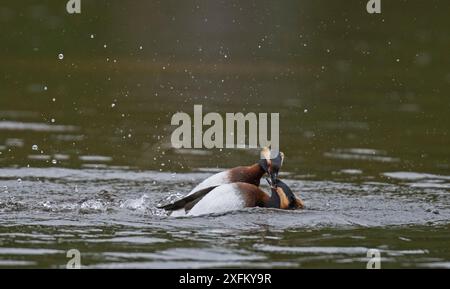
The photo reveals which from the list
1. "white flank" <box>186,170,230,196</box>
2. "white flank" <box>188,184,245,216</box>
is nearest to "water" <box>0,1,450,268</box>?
"white flank" <box>188,184,245,216</box>

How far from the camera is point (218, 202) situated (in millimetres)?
11320

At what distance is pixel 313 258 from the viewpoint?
32.3 feet

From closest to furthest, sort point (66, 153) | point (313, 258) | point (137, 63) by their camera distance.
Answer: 1. point (313, 258)
2. point (66, 153)
3. point (137, 63)

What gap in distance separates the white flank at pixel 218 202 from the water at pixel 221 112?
0.14 meters

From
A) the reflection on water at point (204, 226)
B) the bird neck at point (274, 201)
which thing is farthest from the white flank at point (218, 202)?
the bird neck at point (274, 201)

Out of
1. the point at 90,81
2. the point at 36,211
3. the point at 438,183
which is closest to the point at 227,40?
the point at 90,81

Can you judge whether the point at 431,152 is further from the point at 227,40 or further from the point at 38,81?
the point at 227,40

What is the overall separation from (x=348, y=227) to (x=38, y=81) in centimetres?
1106

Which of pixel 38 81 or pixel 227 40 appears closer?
pixel 38 81

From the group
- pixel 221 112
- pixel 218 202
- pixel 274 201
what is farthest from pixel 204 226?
pixel 221 112

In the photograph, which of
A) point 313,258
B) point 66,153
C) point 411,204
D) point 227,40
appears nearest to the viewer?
point 313,258

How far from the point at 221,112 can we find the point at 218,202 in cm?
700

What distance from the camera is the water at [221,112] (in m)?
10.4

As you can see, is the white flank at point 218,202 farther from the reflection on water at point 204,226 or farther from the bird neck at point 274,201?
the bird neck at point 274,201
